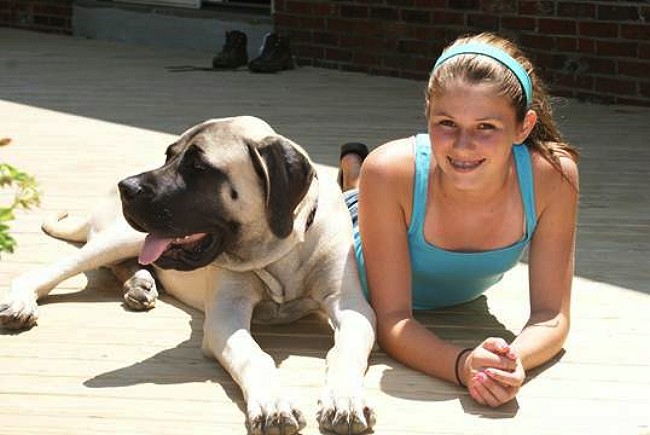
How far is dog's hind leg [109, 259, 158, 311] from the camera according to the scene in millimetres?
4227

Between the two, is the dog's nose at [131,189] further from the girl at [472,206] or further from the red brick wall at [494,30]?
the red brick wall at [494,30]

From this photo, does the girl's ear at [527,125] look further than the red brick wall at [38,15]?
No

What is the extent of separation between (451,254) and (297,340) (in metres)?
0.55

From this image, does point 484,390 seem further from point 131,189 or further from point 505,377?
point 131,189

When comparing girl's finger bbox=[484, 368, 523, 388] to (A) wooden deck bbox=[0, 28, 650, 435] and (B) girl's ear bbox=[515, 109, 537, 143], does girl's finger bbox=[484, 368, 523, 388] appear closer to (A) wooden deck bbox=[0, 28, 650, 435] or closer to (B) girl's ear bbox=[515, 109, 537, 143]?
(A) wooden deck bbox=[0, 28, 650, 435]

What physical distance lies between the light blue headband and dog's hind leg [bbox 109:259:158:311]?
51.7 inches

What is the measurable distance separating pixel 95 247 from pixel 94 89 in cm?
526

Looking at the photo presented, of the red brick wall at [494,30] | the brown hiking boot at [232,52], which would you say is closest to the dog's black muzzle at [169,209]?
the red brick wall at [494,30]

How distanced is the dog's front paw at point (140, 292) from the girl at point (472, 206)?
80 cm

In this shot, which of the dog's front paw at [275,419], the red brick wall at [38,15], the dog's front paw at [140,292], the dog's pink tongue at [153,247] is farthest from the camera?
the red brick wall at [38,15]

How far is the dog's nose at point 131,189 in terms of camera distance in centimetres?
353

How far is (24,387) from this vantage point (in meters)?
3.49

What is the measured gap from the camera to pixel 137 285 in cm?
427

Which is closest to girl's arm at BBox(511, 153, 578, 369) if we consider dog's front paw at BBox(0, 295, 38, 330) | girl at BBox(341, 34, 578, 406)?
girl at BBox(341, 34, 578, 406)
